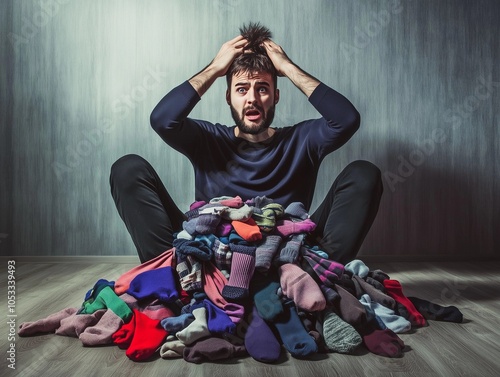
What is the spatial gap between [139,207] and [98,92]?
3.70 ft

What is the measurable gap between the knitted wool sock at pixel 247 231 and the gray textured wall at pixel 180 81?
3.63 ft

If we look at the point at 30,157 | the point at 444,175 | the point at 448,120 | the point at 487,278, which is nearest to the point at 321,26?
the point at 448,120

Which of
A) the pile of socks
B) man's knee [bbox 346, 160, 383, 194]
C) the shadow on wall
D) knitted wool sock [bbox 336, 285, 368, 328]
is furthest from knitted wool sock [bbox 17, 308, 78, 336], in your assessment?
the shadow on wall

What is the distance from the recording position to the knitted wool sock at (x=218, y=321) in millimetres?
1282

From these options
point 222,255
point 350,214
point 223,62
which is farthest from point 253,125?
point 222,255

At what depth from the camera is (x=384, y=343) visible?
1251mm

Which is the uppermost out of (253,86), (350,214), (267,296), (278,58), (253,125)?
(278,58)

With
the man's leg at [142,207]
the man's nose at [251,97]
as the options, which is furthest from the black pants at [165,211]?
the man's nose at [251,97]

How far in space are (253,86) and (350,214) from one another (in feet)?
1.85

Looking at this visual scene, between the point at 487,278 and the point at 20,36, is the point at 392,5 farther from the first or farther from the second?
the point at 20,36

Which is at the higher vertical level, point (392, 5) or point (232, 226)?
point (392, 5)

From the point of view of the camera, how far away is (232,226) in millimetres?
1534

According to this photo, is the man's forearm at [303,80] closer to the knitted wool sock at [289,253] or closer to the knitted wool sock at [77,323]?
the knitted wool sock at [289,253]

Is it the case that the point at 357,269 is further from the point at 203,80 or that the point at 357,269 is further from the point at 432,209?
the point at 432,209
